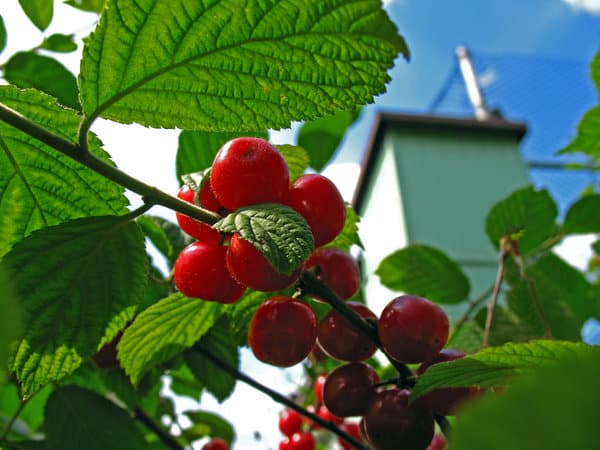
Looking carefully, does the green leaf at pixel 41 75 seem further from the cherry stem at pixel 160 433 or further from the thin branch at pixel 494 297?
the thin branch at pixel 494 297

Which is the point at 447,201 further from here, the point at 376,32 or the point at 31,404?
the point at 376,32

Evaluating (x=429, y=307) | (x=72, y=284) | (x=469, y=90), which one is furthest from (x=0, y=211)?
(x=469, y=90)

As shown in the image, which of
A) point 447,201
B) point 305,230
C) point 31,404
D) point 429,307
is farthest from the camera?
point 447,201

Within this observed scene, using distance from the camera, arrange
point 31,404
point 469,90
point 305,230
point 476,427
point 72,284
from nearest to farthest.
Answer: point 476,427, point 305,230, point 72,284, point 31,404, point 469,90

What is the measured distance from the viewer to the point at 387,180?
4.89 meters

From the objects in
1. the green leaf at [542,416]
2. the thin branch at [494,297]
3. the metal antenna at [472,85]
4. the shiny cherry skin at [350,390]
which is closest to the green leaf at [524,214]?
the thin branch at [494,297]

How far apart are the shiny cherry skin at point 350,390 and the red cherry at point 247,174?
0.27 m

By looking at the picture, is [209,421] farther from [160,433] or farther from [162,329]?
[162,329]

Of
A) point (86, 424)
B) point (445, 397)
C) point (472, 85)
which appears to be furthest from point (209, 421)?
point (472, 85)

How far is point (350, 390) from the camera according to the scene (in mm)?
778

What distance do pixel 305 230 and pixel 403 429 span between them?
0.31m

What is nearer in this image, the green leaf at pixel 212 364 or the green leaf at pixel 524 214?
the green leaf at pixel 212 364

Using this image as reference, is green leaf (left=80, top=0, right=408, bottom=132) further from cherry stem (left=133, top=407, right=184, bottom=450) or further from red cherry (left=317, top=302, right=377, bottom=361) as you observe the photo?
cherry stem (left=133, top=407, right=184, bottom=450)

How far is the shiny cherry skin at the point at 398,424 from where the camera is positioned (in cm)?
71
